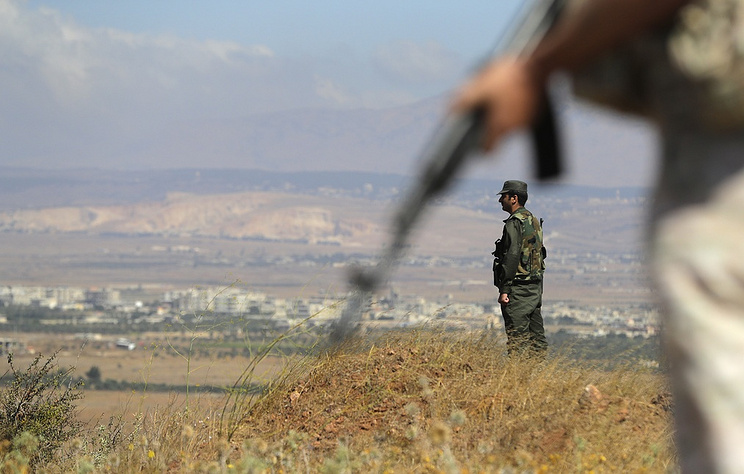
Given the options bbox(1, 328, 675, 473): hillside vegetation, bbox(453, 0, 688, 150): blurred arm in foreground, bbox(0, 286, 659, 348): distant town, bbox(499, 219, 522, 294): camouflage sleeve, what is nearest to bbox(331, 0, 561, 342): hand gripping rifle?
bbox(453, 0, 688, 150): blurred arm in foreground

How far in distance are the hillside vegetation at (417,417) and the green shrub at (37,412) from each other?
0.98 feet

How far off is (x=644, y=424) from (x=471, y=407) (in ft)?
3.62

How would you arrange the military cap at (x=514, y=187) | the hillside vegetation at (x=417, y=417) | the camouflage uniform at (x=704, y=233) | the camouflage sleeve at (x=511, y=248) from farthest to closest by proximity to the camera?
the military cap at (x=514, y=187), the camouflage sleeve at (x=511, y=248), the hillside vegetation at (x=417, y=417), the camouflage uniform at (x=704, y=233)

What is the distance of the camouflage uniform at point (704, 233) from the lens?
1.81m

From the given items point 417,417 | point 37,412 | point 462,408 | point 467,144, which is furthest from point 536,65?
point 37,412

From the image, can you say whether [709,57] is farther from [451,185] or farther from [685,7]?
[451,185]

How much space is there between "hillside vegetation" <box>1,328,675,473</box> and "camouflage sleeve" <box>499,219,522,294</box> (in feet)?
3.55

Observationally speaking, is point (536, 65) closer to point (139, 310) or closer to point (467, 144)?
point (467, 144)

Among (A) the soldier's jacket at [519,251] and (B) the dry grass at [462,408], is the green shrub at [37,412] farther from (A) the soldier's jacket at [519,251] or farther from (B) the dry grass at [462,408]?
(A) the soldier's jacket at [519,251]

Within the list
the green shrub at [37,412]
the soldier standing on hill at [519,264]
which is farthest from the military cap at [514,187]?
the green shrub at [37,412]

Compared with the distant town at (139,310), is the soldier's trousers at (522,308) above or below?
below

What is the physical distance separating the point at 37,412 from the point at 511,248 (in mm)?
4263

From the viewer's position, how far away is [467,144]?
197 centimetres

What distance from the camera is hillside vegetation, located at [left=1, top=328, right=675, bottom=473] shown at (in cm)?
558
